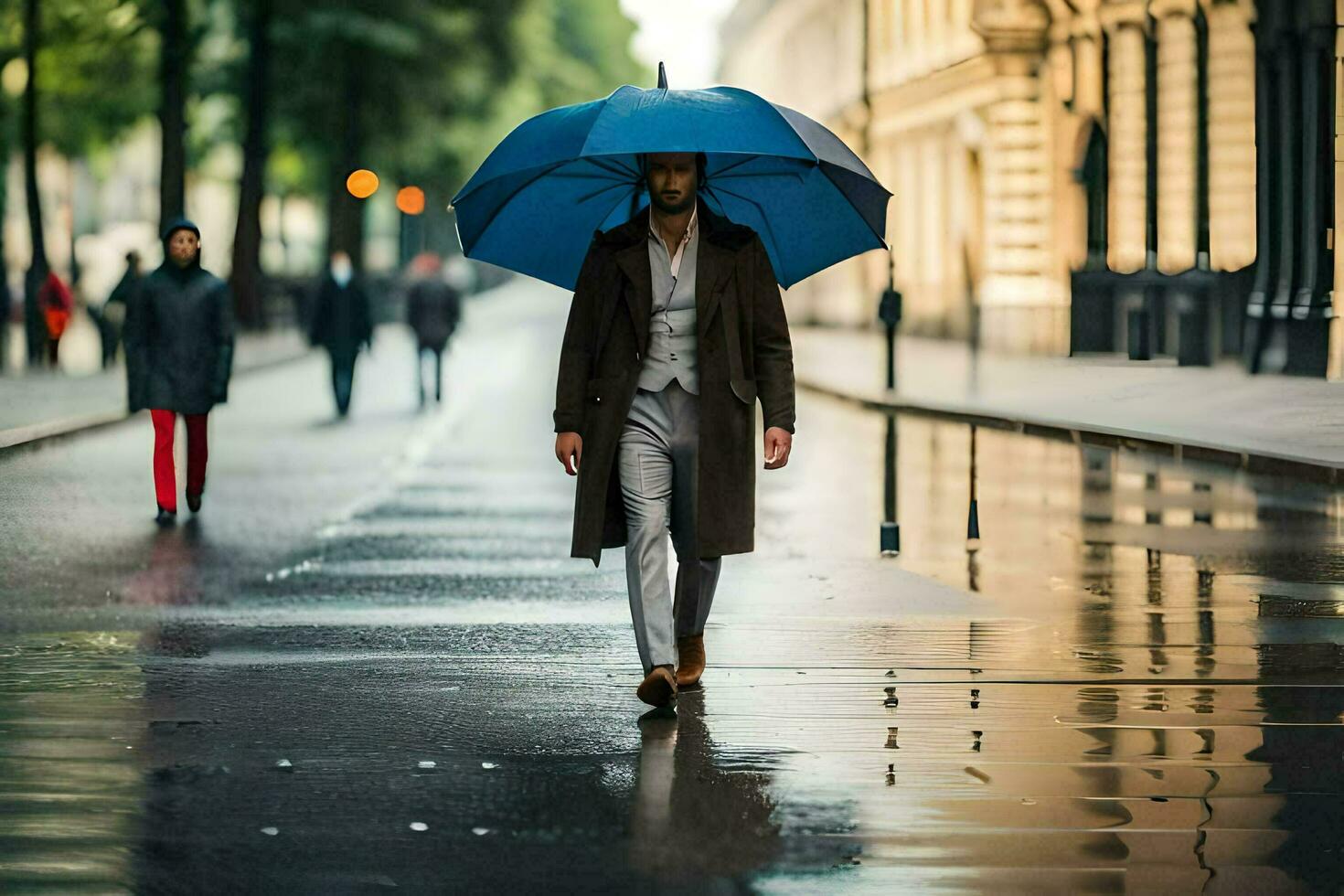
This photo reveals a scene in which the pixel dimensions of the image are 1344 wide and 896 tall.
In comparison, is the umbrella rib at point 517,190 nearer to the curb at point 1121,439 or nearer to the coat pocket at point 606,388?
the coat pocket at point 606,388

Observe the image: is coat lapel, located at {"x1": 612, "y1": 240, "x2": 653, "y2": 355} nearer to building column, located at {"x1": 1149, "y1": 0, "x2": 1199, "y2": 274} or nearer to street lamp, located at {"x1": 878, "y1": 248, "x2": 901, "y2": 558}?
street lamp, located at {"x1": 878, "y1": 248, "x2": 901, "y2": 558}

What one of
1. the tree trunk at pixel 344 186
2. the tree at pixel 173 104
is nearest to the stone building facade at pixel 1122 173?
the tree at pixel 173 104

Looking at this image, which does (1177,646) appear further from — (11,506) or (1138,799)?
(11,506)

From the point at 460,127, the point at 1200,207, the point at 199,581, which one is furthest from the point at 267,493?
the point at 460,127

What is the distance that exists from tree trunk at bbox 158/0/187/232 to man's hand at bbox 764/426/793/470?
33.1 meters

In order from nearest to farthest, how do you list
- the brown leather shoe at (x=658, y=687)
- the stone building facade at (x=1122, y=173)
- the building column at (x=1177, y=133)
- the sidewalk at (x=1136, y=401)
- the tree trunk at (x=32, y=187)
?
the brown leather shoe at (x=658, y=687) → the sidewalk at (x=1136, y=401) → the stone building facade at (x=1122, y=173) → the building column at (x=1177, y=133) → the tree trunk at (x=32, y=187)

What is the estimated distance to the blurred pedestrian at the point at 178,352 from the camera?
49.6 feet

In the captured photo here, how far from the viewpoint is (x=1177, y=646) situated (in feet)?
32.0

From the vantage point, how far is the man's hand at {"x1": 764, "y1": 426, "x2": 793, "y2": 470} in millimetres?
8312

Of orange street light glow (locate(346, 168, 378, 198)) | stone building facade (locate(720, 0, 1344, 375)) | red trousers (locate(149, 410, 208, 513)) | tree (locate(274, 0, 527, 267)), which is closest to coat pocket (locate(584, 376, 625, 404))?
red trousers (locate(149, 410, 208, 513))

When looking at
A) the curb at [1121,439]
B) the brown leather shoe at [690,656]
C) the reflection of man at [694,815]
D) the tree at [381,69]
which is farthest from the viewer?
the tree at [381,69]

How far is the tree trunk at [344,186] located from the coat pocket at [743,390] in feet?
145

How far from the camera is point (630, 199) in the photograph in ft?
29.7

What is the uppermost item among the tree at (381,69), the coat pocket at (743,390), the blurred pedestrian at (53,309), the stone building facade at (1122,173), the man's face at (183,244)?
the tree at (381,69)
